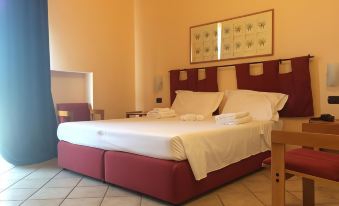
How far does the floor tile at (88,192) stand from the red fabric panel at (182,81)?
2.18 metres

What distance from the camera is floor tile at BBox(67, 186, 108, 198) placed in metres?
2.34

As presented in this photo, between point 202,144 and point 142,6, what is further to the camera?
point 142,6

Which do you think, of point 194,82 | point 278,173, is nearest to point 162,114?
point 194,82

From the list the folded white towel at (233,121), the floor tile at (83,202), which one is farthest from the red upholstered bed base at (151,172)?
the folded white towel at (233,121)

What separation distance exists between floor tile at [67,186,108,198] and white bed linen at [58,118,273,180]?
0.37m

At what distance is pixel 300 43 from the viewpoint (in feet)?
10.7

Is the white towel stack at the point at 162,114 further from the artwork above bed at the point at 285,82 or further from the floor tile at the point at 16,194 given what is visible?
the floor tile at the point at 16,194

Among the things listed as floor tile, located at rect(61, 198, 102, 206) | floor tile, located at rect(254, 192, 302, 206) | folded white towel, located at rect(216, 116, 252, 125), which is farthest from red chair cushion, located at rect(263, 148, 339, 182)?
floor tile, located at rect(61, 198, 102, 206)

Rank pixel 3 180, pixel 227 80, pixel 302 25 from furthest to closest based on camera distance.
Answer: pixel 227 80 < pixel 302 25 < pixel 3 180

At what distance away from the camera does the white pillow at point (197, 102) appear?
3.67m

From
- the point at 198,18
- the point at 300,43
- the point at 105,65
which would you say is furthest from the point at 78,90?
the point at 300,43

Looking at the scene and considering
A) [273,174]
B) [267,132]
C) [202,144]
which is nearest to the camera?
[273,174]

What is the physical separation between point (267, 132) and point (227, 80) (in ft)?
3.74

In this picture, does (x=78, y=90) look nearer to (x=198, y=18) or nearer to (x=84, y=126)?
(x=84, y=126)
